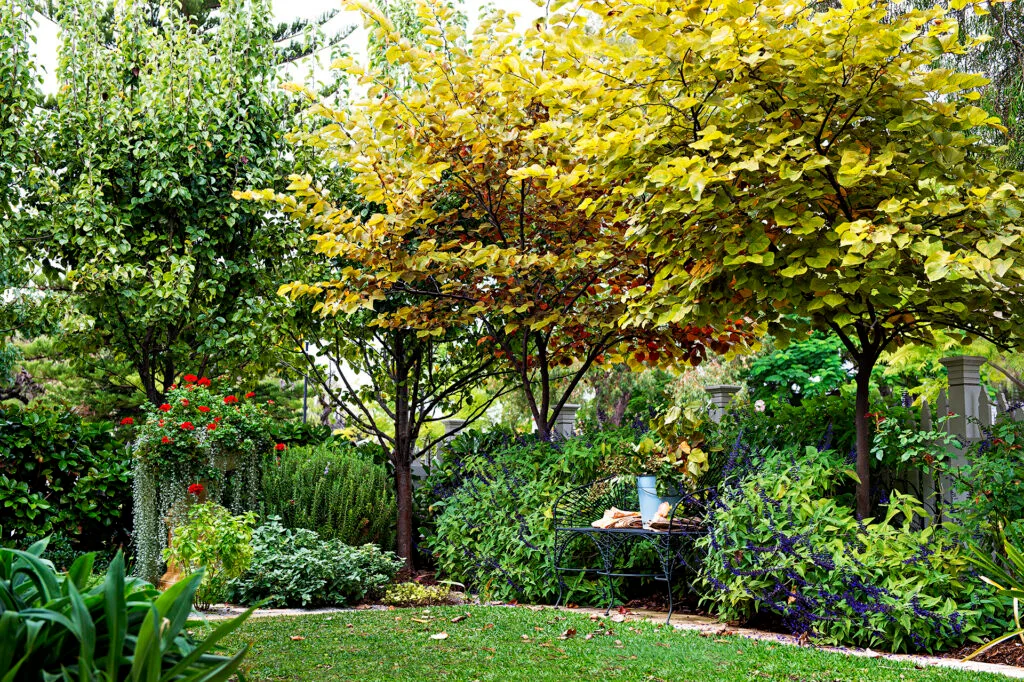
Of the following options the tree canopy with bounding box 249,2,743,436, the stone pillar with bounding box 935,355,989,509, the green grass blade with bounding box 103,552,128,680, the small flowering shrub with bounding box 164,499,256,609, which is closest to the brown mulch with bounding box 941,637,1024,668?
the stone pillar with bounding box 935,355,989,509

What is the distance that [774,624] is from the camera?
4867 millimetres

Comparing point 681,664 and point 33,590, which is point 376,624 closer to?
point 681,664

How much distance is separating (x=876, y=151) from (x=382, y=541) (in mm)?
5069

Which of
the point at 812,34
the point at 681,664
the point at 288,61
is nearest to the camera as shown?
the point at 681,664

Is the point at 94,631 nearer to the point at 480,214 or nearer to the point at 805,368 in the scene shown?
the point at 480,214

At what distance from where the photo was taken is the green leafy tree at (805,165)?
4316 mm

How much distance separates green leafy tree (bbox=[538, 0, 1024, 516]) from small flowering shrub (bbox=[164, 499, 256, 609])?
3.03m

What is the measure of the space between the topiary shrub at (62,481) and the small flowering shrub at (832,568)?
460 centimetres

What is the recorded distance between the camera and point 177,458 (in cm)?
652

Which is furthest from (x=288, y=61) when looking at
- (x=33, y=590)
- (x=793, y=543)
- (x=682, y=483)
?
(x=33, y=590)

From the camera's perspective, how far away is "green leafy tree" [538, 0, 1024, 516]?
4.32 meters

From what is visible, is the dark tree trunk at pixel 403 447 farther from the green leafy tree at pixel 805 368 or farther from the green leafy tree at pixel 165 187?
the green leafy tree at pixel 805 368

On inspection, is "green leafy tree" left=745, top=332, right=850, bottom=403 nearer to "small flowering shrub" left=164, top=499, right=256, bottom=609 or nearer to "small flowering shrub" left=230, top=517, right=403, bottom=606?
"small flowering shrub" left=230, top=517, right=403, bottom=606

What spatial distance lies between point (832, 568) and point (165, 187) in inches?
232
